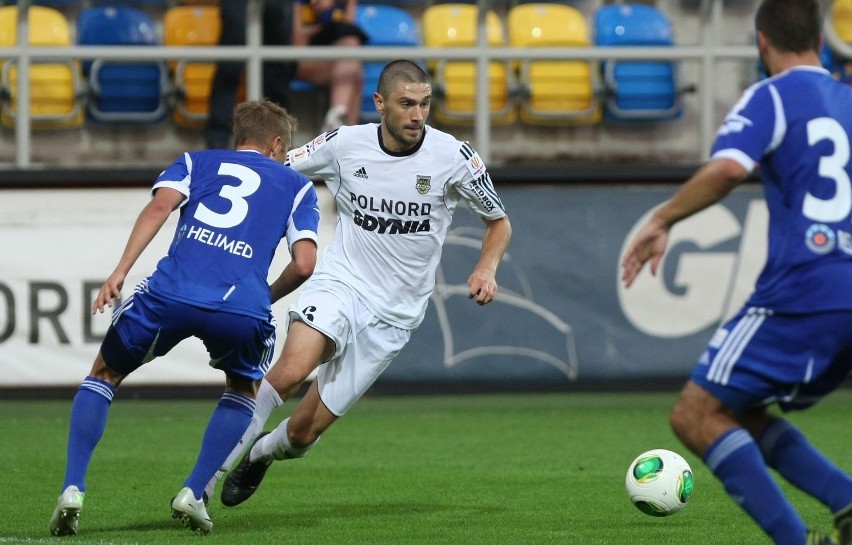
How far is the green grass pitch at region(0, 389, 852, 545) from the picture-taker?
18.7ft

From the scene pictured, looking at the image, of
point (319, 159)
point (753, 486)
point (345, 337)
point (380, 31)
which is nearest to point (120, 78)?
point (380, 31)

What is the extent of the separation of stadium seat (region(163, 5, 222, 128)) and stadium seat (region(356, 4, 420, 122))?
1296 mm

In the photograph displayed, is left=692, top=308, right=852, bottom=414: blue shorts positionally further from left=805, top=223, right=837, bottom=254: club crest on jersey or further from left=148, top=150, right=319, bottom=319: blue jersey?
left=148, top=150, right=319, bottom=319: blue jersey

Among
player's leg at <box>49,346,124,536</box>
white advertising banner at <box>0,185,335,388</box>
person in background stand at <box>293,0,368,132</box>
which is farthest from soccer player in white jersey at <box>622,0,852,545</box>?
person in background stand at <box>293,0,368,132</box>

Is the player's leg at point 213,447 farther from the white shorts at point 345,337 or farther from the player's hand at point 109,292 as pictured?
the player's hand at point 109,292

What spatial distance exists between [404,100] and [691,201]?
8.10ft

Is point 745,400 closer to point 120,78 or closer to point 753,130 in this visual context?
point 753,130

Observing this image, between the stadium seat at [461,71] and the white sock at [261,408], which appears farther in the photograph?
the stadium seat at [461,71]

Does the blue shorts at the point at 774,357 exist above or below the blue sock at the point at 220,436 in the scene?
above

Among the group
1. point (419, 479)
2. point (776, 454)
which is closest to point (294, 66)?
point (419, 479)

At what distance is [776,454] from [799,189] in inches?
34.4

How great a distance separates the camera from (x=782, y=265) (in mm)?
4277

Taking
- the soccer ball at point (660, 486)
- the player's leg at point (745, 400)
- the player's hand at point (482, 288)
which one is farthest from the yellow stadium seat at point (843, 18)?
the player's leg at point (745, 400)

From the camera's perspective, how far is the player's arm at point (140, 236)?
5352 millimetres
